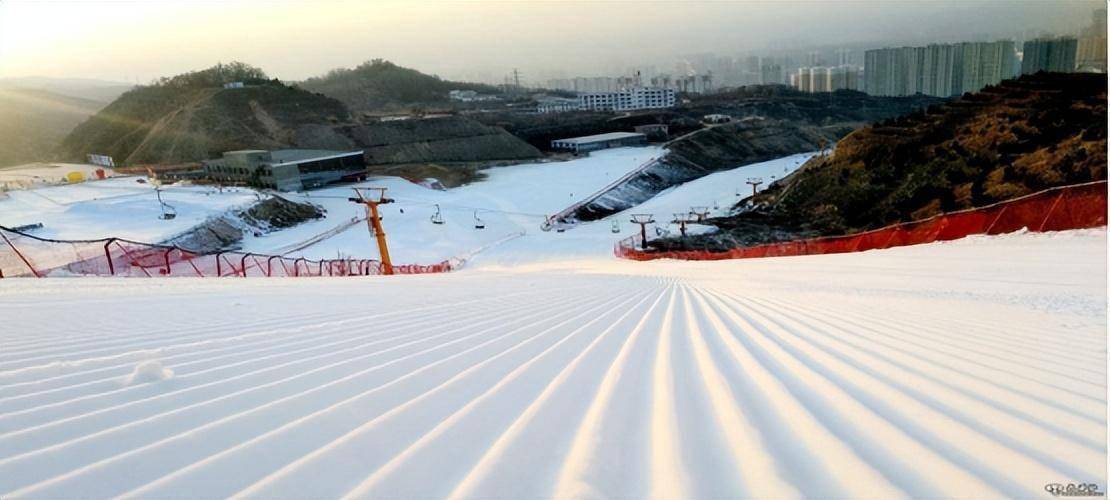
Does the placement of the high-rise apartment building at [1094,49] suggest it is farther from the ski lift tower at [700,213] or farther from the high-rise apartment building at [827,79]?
the high-rise apartment building at [827,79]

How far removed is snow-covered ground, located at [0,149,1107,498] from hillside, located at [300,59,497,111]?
12427 centimetres

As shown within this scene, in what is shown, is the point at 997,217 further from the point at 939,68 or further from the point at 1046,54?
the point at 939,68

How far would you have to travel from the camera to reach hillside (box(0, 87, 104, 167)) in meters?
80.2

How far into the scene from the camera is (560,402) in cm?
274

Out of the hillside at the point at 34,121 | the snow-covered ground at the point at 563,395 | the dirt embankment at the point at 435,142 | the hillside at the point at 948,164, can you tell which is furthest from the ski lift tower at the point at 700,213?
the hillside at the point at 34,121

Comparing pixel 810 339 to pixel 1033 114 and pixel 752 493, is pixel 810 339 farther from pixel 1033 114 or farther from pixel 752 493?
pixel 1033 114

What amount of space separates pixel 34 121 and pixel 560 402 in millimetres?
140687

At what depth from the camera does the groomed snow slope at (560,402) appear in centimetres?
192

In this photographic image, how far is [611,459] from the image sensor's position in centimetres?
204

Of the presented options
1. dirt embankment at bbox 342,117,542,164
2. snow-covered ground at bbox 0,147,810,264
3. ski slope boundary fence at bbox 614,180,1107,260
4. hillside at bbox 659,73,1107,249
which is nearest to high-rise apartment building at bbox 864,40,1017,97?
hillside at bbox 659,73,1107,249

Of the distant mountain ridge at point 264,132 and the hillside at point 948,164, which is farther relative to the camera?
the distant mountain ridge at point 264,132

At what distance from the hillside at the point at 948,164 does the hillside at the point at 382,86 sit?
10447cm

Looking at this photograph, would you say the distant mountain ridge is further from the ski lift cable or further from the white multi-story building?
the white multi-story building

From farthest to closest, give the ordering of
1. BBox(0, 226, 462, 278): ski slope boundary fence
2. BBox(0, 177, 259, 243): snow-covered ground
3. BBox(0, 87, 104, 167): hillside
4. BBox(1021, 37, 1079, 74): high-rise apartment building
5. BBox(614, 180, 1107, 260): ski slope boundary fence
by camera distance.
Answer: BBox(0, 87, 104, 167): hillside < BBox(1021, 37, 1079, 74): high-rise apartment building < BBox(0, 177, 259, 243): snow-covered ground < BBox(0, 226, 462, 278): ski slope boundary fence < BBox(614, 180, 1107, 260): ski slope boundary fence
